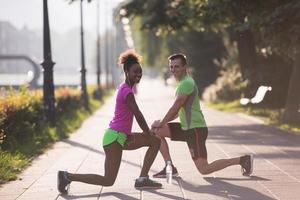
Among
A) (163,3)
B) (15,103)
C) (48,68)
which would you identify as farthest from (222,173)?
(163,3)

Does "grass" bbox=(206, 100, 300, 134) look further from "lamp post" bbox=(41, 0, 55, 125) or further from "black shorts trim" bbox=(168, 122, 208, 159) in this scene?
"black shorts trim" bbox=(168, 122, 208, 159)

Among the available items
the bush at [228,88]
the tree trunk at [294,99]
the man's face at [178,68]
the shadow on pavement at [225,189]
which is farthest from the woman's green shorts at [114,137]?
the bush at [228,88]

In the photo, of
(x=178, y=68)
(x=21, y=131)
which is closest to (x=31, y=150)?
(x=21, y=131)

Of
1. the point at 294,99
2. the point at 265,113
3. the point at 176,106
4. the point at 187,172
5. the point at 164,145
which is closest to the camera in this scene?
the point at 176,106

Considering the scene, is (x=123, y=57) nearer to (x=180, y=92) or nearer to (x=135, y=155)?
(x=180, y=92)

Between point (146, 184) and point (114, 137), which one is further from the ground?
point (114, 137)

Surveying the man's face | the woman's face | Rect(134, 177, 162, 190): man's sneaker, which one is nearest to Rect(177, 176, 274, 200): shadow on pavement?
Rect(134, 177, 162, 190): man's sneaker

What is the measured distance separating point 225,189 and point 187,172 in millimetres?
1780

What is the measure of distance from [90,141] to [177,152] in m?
3.66

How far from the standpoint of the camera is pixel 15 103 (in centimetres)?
1495

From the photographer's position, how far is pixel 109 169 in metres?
8.81

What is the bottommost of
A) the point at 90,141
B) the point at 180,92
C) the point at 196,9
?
the point at 90,141

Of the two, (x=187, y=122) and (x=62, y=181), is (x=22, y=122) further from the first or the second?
(x=62, y=181)

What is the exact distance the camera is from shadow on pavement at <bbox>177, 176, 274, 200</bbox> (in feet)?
27.7
